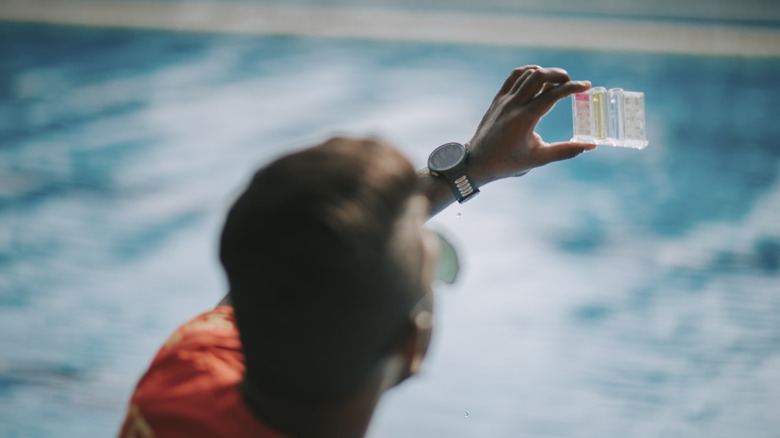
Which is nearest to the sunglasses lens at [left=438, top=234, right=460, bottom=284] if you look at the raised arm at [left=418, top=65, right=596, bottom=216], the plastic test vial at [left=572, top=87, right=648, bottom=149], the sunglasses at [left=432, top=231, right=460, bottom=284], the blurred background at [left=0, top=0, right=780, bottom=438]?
the sunglasses at [left=432, top=231, right=460, bottom=284]

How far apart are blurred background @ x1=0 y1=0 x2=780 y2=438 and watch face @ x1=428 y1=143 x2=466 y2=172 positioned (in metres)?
1.05

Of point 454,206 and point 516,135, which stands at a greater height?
point 516,135

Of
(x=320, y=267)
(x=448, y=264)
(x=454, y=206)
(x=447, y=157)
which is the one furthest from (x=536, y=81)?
(x=454, y=206)

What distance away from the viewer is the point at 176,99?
2.95 meters

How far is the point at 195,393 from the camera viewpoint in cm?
66

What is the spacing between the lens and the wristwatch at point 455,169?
3.55 ft

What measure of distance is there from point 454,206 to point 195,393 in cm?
179

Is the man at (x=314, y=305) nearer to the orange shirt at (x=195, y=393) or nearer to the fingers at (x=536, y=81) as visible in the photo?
the orange shirt at (x=195, y=393)

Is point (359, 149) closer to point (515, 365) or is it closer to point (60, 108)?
point (515, 365)

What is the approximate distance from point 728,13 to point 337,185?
3411mm

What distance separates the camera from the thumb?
3.52ft

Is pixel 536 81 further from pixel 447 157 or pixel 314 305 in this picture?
pixel 314 305

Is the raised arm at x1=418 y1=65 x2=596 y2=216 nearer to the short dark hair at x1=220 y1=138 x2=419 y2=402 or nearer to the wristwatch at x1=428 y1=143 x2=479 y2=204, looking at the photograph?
the wristwatch at x1=428 y1=143 x2=479 y2=204

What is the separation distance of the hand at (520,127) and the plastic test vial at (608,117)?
0.77 ft
